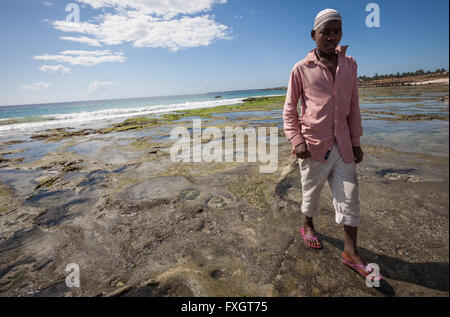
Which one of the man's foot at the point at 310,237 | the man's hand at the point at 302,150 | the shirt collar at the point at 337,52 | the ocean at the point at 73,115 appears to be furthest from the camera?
the ocean at the point at 73,115

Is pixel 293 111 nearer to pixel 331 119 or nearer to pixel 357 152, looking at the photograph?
pixel 331 119

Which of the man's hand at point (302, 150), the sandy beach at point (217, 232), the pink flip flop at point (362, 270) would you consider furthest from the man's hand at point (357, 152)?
the pink flip flop at point (362, 270)

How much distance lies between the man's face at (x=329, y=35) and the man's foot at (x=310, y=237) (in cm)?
178

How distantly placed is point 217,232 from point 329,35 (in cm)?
237

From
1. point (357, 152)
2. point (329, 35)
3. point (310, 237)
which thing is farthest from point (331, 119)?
point (310, 237)

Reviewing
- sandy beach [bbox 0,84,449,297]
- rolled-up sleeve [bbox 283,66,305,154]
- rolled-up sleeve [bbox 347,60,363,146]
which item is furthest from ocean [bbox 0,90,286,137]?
rolled-up sleeve [bbox 347,60,363,146]

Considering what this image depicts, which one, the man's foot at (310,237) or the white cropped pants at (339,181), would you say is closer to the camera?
the white cropped pants at (339,181)

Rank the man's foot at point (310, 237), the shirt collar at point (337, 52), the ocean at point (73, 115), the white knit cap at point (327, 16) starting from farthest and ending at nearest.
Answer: the ocean at point (73, 115)
the man's foot at point (310, 237)
the shirt collar at point (337, 52)
the white knit cap at point (327, 16)

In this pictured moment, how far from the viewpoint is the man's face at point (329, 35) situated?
71.6 inches

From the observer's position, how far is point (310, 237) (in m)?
2.36

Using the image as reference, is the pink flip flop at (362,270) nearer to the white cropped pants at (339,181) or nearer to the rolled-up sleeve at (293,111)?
the white cropped pants at (339,181)

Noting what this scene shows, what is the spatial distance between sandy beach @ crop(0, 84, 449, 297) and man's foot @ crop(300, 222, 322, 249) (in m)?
0.07

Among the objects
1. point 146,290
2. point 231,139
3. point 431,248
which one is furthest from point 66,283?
point 231,139

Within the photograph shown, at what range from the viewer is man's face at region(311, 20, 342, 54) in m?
1.82
